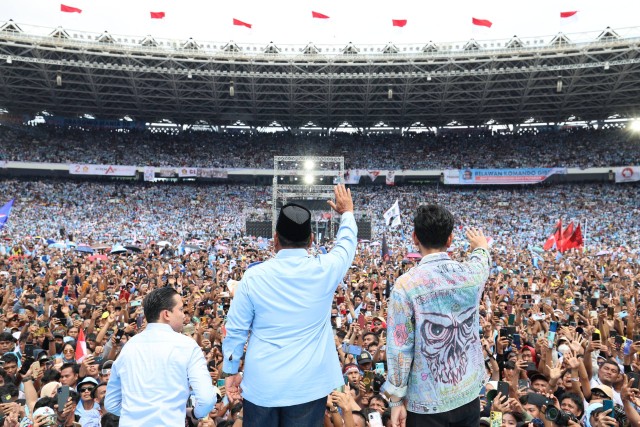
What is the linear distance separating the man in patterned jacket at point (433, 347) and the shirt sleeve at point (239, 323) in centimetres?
77

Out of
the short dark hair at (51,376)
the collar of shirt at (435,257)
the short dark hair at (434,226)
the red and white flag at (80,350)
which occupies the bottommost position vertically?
the red and white flag at (80,350)

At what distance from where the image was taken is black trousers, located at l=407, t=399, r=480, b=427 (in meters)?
2.50

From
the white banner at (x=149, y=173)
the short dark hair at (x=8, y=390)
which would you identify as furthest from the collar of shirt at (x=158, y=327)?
the white banner at (x=149, y=173)

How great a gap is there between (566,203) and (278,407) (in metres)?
43.4

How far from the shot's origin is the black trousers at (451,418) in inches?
98.6

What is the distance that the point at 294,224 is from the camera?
2623mm

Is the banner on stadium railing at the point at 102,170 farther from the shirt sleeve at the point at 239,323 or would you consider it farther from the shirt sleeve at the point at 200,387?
the shirt sleeve at the point at 239,323

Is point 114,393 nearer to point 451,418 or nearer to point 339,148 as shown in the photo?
point 451,418

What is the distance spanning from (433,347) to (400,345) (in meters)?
0.17

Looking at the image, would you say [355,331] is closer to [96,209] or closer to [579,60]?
[579,60]

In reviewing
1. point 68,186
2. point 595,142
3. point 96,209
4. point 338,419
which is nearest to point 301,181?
point 96,209

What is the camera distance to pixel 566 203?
1593 inches

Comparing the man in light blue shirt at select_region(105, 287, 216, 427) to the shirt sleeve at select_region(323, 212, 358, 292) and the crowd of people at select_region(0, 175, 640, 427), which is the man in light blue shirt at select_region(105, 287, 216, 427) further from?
the shirt sleeve at select_region(323, 212, 358, 292)

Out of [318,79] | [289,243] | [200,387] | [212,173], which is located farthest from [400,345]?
[212,173]
